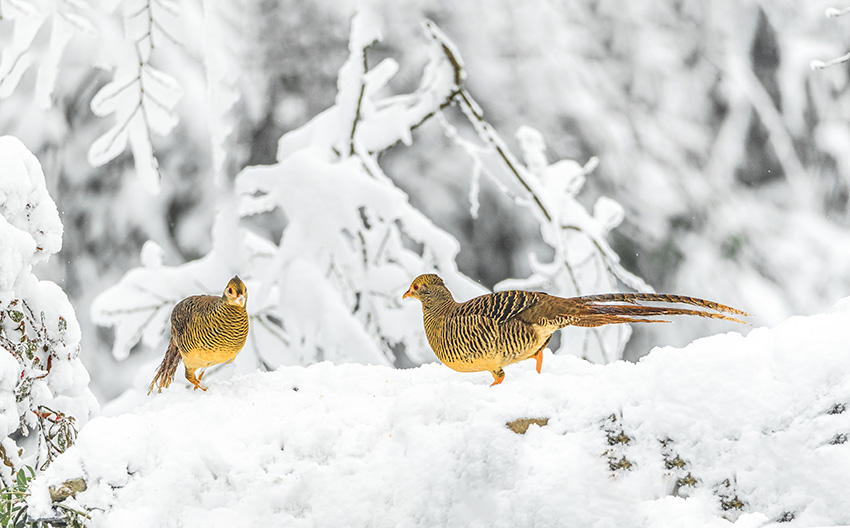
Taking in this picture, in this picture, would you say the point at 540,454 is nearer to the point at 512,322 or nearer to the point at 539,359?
the point at 512,322

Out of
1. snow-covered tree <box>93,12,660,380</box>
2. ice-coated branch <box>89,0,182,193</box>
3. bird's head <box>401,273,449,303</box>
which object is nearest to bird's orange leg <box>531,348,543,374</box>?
bird's head <box>401,273,449,303</box>

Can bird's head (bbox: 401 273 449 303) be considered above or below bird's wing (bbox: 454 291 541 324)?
below

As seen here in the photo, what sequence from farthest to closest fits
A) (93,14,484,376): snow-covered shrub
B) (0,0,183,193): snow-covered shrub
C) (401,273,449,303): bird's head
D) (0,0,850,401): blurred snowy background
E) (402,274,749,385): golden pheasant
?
(0,0,850,401): blurred snowy background → (93,14,484,376): snow-covered shrub → (0,0,183,193): snow-covered shrub → (401,273,449,303): bird's head → (402,274,749,385): golden pheasant

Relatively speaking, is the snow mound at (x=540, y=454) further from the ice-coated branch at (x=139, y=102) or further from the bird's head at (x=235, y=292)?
the ice-coated branch at (x=139, y=102)

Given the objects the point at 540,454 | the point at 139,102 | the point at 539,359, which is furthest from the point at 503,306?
the point at 139,102

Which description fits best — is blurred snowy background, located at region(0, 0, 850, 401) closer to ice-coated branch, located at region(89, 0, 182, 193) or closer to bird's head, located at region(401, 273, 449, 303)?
ice-coated branch, located at region(89, 0, 182, 193)

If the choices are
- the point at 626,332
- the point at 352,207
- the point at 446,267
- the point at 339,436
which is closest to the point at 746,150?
the point at 626,332

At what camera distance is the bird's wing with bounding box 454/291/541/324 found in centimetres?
224

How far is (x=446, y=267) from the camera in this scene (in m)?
4.49

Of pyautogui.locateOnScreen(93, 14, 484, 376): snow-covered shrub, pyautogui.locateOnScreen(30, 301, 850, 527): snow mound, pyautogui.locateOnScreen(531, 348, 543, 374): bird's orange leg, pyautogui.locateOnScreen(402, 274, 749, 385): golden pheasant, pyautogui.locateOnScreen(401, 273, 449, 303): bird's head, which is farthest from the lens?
pyautogui.locateOnScreen(93, 14, 484, 376): snow-covered shrub

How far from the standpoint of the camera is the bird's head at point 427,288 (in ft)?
8.54

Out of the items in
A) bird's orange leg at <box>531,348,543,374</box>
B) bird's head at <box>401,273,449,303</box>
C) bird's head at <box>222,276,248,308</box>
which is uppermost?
bird's head at <box>222,276,248,308</box>

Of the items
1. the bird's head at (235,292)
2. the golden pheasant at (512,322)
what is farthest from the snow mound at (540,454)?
the bird's head at (235,292)

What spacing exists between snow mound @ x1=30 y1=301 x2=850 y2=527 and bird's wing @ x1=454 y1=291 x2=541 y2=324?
212 millimetres
